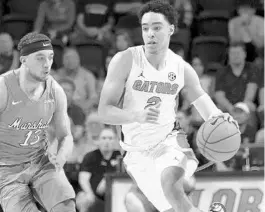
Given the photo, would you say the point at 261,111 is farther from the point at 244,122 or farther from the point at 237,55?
the point at 237,55

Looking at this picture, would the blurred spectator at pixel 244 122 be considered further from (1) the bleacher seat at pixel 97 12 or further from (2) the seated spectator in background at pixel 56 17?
(2) the seated spectator in background at pixel 56 17

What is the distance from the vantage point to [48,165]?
5.57 metres

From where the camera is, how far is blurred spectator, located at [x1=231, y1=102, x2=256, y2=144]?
833 centimetres

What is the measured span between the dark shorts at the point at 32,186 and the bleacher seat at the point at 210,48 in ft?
16.0

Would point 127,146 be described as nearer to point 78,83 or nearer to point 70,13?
point 78,83

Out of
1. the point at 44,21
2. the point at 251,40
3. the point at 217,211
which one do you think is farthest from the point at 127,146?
the point at 44,21

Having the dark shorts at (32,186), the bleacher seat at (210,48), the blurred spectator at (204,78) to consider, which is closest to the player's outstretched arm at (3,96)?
the dark shorts at (32,186)

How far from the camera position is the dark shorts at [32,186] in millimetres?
5395

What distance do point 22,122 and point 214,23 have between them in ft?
18.0

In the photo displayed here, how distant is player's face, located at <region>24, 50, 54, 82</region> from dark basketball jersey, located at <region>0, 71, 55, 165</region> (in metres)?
0.13

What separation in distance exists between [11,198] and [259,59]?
522 centimetres

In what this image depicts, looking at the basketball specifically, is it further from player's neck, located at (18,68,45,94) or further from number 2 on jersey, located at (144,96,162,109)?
player's neck, located at (18,68,45,94)

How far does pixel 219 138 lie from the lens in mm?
5445

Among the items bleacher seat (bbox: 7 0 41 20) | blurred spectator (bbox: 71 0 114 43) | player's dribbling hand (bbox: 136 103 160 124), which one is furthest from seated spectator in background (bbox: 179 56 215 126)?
player's dribbling hand (bbox: 136 103 160 124)
